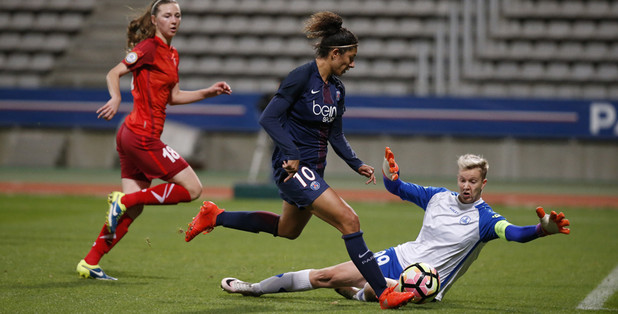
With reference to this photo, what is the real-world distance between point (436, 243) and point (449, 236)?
12 centimetres

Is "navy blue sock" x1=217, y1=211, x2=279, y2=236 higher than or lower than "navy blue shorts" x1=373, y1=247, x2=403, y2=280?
higher

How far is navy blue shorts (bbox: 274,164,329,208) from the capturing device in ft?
16.1

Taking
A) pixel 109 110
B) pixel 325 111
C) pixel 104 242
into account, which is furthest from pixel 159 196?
pixel 325 111

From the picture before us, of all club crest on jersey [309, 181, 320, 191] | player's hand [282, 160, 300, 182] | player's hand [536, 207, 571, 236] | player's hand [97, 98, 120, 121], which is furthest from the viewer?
player's hand [97, 98, 120, 121]

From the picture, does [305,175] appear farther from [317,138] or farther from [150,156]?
[150,156]

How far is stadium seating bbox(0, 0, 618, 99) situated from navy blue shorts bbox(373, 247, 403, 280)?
15634 millimetres

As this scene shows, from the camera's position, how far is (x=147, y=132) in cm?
604

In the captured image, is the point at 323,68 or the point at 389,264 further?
the point at 389,264

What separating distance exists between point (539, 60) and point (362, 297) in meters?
17.9

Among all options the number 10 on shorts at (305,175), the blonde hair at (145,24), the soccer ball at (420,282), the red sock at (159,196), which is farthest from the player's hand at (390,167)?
the blonde hair at (145,24)

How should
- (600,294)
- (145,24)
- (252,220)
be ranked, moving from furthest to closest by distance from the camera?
(145,24) < (600,294) < (252,220)

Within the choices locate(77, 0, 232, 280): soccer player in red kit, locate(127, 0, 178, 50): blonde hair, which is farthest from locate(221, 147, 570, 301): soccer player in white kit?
locate(127, 0, 178, 50): blonde hair

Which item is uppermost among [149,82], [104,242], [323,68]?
[323,68]

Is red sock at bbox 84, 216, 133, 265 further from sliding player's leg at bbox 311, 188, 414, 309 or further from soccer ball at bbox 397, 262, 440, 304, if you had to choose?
soccer ball at bbox 397, 262, 440, 304
